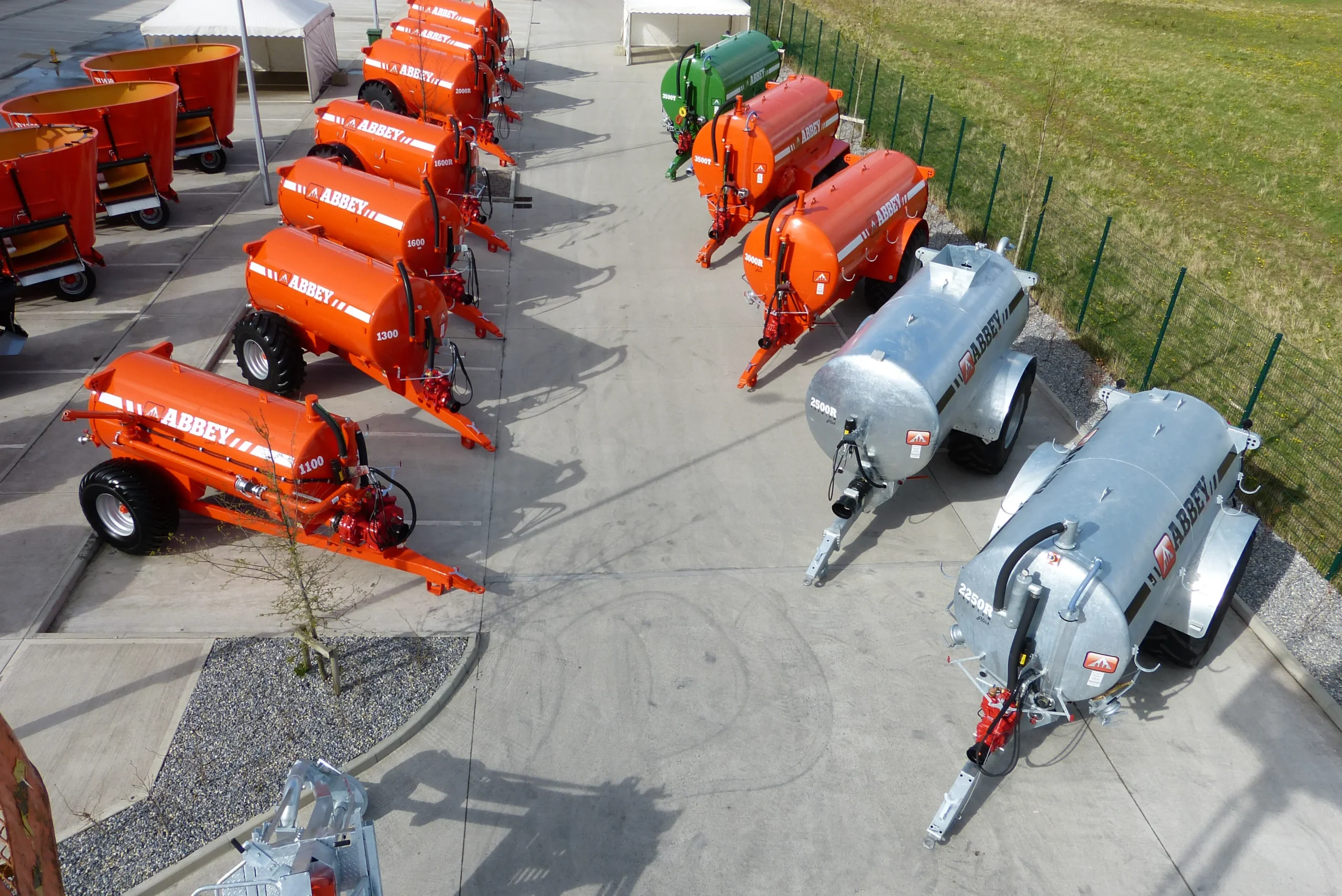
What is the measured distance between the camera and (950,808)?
8.40m

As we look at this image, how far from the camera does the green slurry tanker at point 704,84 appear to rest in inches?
878

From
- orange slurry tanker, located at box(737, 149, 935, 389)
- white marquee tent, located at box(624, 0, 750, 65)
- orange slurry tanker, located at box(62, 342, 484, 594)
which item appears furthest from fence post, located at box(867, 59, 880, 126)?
orange slurry tanker, located at box(62, 342, 484, 594)

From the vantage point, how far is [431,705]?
30.8 feet

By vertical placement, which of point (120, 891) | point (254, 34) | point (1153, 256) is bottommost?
point (120, 891)

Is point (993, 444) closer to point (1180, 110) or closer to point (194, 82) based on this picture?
point (194, 82)

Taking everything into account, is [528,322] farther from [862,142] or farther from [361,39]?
[361,39]

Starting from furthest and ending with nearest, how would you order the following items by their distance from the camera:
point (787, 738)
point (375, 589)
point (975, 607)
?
1. point (375, 589)
2. point (787, 738)
3. point (975, 607)

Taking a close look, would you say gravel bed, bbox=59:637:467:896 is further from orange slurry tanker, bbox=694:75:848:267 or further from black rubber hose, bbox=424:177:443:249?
orange slurry tanker, bbox=694:75:848:267

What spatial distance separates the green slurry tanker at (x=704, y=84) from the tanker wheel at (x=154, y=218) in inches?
437

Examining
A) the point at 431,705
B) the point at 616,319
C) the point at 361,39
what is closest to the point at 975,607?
the point at 431,705

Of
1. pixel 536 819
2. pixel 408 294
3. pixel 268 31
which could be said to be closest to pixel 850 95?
pixel 268 31

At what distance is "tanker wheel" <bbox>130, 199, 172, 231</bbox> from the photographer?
752 inches

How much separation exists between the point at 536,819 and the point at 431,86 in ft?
65.7

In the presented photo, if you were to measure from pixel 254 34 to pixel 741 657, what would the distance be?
22.7 meters
